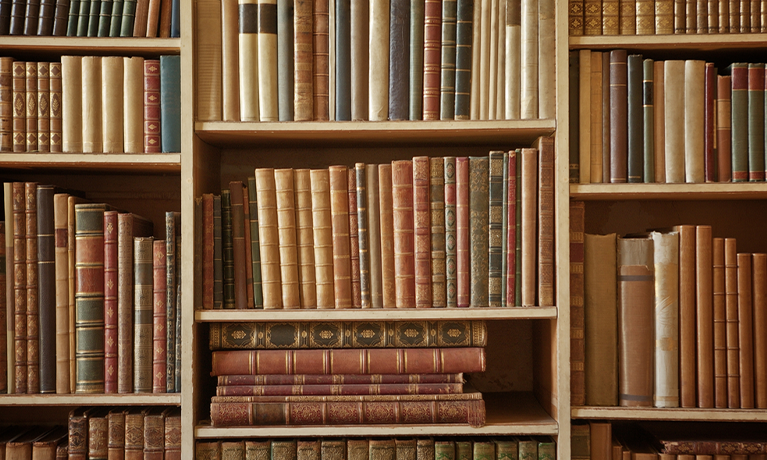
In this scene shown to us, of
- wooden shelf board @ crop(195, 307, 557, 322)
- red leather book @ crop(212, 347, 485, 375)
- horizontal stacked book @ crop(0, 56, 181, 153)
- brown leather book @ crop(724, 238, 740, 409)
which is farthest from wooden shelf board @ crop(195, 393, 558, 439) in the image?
horizontal stacked book @ crop(0, 56, 181, 153)

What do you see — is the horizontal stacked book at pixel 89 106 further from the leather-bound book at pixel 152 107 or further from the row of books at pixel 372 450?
the row of books at pixel 372 450

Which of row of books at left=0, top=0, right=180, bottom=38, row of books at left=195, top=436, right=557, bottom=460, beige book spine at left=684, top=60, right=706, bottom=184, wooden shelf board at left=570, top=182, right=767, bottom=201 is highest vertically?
row of books at left=0, top=0, right=180, bottom=38

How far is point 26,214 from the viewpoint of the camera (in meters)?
1.27

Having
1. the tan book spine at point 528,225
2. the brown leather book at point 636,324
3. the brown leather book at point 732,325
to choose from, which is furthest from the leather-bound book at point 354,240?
the brown leather book at point 732,325

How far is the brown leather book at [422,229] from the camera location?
1263 mm

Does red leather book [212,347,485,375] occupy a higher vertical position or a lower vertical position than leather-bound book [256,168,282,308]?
lower

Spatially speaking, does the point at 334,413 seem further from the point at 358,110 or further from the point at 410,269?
the point at 358,110

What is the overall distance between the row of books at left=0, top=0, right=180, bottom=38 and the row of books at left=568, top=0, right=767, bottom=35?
89 centimetres

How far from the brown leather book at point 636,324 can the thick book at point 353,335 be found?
0.98 feet

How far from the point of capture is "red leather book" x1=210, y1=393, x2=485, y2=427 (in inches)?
49.4

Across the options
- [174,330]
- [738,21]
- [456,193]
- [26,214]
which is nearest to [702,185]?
[738,21]

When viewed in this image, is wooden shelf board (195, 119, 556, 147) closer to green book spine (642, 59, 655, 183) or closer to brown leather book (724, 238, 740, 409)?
green book spine (642, 59, 655, 183)

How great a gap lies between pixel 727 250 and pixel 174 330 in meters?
1.19

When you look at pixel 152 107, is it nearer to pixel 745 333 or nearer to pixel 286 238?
pixel 286 238
